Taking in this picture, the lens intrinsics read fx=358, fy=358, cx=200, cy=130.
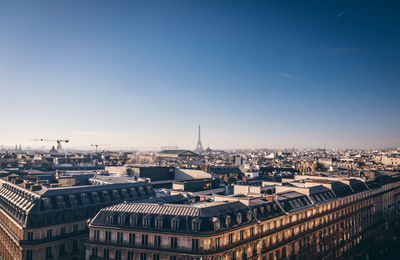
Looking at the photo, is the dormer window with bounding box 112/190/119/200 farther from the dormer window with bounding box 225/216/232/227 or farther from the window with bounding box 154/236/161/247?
the dormer window with bounding box 225/216/232/227

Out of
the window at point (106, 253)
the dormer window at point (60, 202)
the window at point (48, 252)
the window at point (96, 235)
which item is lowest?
the window at point (48, 252)

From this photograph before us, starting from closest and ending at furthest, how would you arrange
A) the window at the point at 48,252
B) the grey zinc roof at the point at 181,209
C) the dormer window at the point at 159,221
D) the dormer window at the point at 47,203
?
the dormer window at the point at 159,221 → the grey zinc roof at the point at 181,209 → the window at the point at 48,252 → the dormer window at the point at 47,203

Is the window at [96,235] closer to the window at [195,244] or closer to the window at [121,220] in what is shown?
the window at [121,220]

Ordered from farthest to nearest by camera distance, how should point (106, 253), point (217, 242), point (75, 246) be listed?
point (75, 246) < point (106, 253) < point (217, 242)

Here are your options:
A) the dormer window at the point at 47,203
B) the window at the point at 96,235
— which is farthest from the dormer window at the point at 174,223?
the dormer window at the point at 47,203

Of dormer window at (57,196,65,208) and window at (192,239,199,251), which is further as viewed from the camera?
dormer window at (57,196,65,208)

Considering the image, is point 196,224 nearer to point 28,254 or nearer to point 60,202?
point 60,202

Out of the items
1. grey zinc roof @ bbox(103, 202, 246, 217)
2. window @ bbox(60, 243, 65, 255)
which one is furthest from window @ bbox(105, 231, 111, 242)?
window @ bbox(60, 243, 65, 255)

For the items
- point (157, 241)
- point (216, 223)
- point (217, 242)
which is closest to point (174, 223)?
point (157, 241)

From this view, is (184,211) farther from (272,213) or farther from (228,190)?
(228,190)

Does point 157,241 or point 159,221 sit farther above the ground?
point 159,221

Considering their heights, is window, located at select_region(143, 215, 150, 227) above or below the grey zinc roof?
below

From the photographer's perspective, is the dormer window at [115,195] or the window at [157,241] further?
the dormer window at [115,195]
